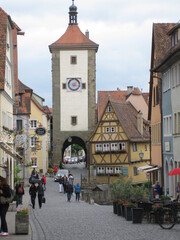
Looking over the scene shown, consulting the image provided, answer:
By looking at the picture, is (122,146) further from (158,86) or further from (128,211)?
(128,211)

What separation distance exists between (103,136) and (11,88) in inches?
1177

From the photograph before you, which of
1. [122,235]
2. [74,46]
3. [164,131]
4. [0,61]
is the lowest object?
[122,235]

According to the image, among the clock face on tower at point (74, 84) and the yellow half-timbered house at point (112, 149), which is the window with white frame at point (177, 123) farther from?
the clock face on tower at point (74, 84)

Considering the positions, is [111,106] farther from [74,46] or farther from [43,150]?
[74,46]

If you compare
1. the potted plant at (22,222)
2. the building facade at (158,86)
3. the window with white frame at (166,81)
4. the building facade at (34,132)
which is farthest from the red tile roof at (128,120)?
the potted plant at (22,222)

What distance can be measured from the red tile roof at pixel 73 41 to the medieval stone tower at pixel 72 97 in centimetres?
26

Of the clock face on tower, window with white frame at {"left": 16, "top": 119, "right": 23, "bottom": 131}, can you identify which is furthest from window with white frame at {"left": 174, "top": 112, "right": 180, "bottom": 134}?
the clock face on tower

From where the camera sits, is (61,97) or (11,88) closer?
(11,88)

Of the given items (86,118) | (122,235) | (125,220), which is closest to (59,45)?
(86,118)

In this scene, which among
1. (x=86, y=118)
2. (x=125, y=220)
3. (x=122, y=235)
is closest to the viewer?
(x=122, y=235)

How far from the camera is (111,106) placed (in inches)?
2650

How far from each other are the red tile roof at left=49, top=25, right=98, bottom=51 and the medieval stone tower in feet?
0.84

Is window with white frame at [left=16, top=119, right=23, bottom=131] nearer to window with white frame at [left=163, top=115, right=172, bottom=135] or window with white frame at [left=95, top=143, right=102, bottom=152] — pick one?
window with white frame at [left=95, top=143, right=102, bottom=152]

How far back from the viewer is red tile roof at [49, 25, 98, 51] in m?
86.3
